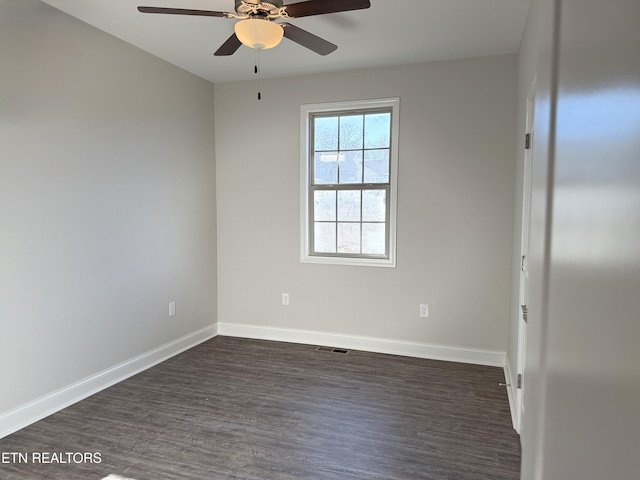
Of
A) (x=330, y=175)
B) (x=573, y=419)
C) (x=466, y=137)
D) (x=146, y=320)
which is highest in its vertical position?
(x=466, y=137)

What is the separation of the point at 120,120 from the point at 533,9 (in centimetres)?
299

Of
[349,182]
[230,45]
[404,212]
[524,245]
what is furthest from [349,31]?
[524,245]

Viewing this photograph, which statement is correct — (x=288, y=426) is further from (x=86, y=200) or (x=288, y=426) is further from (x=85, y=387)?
(x=86, y=200)

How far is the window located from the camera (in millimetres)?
3797

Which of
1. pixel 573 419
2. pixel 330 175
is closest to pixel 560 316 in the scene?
pixel 573 419

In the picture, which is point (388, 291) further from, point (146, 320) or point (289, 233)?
A: point (146, 320)

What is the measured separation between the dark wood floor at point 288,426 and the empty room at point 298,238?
2 cm

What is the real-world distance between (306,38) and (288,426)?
7.95ft

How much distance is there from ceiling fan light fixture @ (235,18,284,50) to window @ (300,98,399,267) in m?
1.68

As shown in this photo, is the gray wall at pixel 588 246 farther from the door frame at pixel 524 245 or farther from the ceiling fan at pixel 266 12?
the door frame at pixel 524 245

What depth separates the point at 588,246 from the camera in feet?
1.71

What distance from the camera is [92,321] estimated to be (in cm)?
295

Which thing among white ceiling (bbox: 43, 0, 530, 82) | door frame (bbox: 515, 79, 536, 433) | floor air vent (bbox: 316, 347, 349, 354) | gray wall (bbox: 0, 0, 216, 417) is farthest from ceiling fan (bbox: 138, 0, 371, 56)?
floor air vent (bbox: 316, 347, 349, 354)

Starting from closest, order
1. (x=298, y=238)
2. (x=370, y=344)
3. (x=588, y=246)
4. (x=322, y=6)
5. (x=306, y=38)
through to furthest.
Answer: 1. (x=588, y=246)
2. (x=322, y=6)
3. (x=306, y=38)
4. (x=370, y=344)
5. (x=298, y=238)
